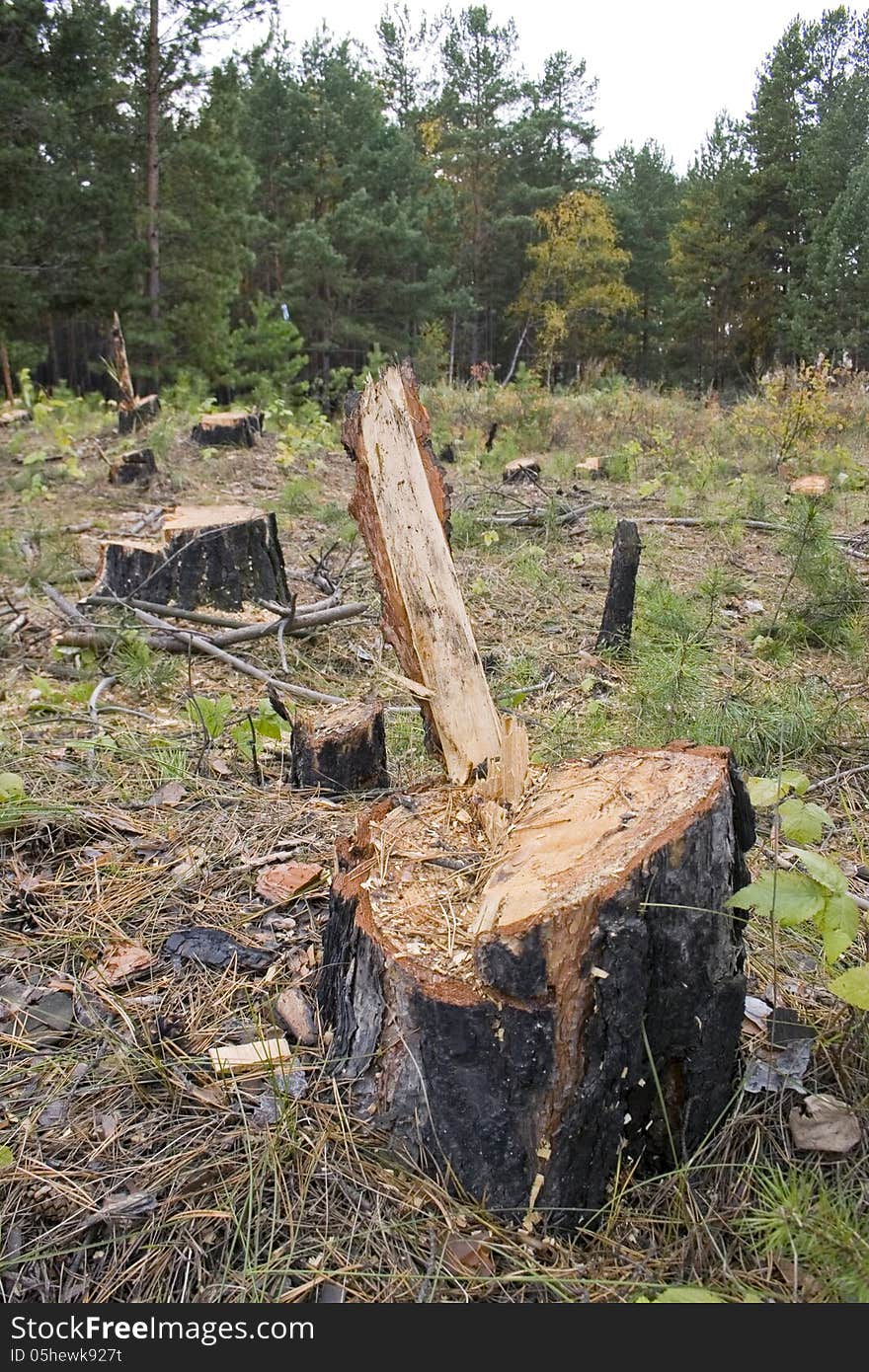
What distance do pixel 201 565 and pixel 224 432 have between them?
14.8ft

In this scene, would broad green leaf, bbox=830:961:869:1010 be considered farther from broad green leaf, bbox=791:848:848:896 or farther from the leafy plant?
broad green leaf, bbox=791:848:848:896

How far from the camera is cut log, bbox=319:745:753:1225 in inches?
47.9

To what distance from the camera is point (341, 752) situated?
2.40 m

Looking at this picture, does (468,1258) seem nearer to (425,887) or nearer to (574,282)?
(425,887)

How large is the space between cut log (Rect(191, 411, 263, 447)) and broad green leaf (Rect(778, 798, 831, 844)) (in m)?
7.84

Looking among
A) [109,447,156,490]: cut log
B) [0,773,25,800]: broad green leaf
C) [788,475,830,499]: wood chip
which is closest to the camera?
[0,773,25,800]: broad green leaf

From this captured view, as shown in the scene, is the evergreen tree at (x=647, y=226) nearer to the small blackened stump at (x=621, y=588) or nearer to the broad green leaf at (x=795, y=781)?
the small blackened stump at (x=621, y=588)

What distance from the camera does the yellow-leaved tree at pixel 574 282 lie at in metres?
26.2

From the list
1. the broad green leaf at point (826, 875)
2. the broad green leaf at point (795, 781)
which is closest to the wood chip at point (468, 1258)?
the broad green leaf at point (826, 875)

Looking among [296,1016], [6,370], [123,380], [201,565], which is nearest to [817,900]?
[296,1016]

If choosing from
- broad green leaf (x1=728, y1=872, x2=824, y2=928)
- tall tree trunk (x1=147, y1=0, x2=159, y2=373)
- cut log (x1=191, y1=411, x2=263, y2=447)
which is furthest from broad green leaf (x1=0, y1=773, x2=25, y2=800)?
tall tree trunk (x1=147, y1=0, x2=159, y2=373)

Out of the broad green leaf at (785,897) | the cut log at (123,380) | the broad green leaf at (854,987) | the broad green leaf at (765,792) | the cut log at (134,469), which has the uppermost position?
the cut log at (123,380)

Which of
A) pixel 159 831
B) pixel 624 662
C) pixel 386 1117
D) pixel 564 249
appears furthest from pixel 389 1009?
pixel 564 249

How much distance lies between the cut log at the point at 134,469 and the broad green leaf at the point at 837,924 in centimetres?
656
